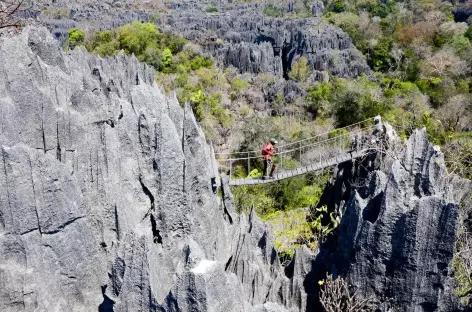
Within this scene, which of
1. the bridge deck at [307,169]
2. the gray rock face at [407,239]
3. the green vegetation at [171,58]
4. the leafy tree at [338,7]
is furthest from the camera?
the leafy tree at [338,7]

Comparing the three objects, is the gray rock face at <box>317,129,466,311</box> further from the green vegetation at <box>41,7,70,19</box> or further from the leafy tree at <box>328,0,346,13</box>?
the green vegetation at <box>41,7,70,19</box>

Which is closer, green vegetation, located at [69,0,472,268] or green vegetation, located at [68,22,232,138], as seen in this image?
green vegetation, located at [69,0,472,268]

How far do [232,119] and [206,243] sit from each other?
60.9 feet

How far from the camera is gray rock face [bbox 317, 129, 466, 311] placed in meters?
6.80

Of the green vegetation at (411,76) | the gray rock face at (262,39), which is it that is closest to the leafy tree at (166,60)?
the gray rock face at (262,39)

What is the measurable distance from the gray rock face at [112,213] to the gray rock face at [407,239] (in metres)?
1.61

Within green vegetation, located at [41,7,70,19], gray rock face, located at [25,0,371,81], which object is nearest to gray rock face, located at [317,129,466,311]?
gray rock face, located at [25,0,371,81]

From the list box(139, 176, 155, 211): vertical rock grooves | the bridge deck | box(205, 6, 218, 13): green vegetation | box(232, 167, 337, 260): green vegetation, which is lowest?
box(232, 167, 337, 260): green vegetation

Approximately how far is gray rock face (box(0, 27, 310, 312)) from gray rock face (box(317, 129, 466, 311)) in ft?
5.29

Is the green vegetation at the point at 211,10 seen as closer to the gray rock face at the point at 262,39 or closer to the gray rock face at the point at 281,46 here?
the gray rock face at the point at 262,39

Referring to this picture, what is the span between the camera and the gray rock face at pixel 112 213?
21.3 feet

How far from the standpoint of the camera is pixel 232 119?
27.4 meters

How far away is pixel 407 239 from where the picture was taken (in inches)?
273

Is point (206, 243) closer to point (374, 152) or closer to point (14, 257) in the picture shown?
point (14, 257)
